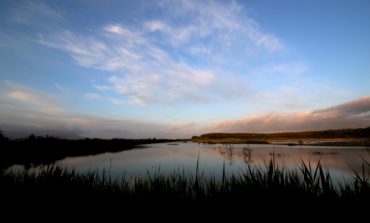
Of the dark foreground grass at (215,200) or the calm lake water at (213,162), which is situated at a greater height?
the dark foreground grass at (215,200)

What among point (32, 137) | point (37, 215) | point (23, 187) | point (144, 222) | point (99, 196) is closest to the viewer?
point (144, 222)

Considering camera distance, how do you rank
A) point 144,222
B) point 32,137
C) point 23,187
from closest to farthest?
point 144,222 < point 23,187 < point 32,137

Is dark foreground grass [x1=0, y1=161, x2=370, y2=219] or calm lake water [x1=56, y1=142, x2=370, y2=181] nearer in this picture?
dark foreground grass [x1=0, y1=161, x2=370, y2=219]

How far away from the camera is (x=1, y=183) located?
674 centimetres

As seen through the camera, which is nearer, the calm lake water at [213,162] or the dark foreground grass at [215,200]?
the dark foreground grass at [215,200]

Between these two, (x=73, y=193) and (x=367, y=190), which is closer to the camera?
(x=367, y=190)

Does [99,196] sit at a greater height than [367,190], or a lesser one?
lesser

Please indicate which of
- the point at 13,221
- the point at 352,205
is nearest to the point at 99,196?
the point at 13,221

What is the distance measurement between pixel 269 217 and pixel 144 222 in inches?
97.8

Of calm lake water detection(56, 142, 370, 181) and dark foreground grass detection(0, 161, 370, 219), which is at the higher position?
dark foreground grass detection(0, 161, 370, 219)

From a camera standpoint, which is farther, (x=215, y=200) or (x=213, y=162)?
(x=213, y=162)

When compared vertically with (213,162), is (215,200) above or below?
above

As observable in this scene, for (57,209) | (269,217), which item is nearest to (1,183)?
(57,209)

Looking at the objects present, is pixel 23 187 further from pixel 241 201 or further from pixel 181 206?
pixel 241 201
